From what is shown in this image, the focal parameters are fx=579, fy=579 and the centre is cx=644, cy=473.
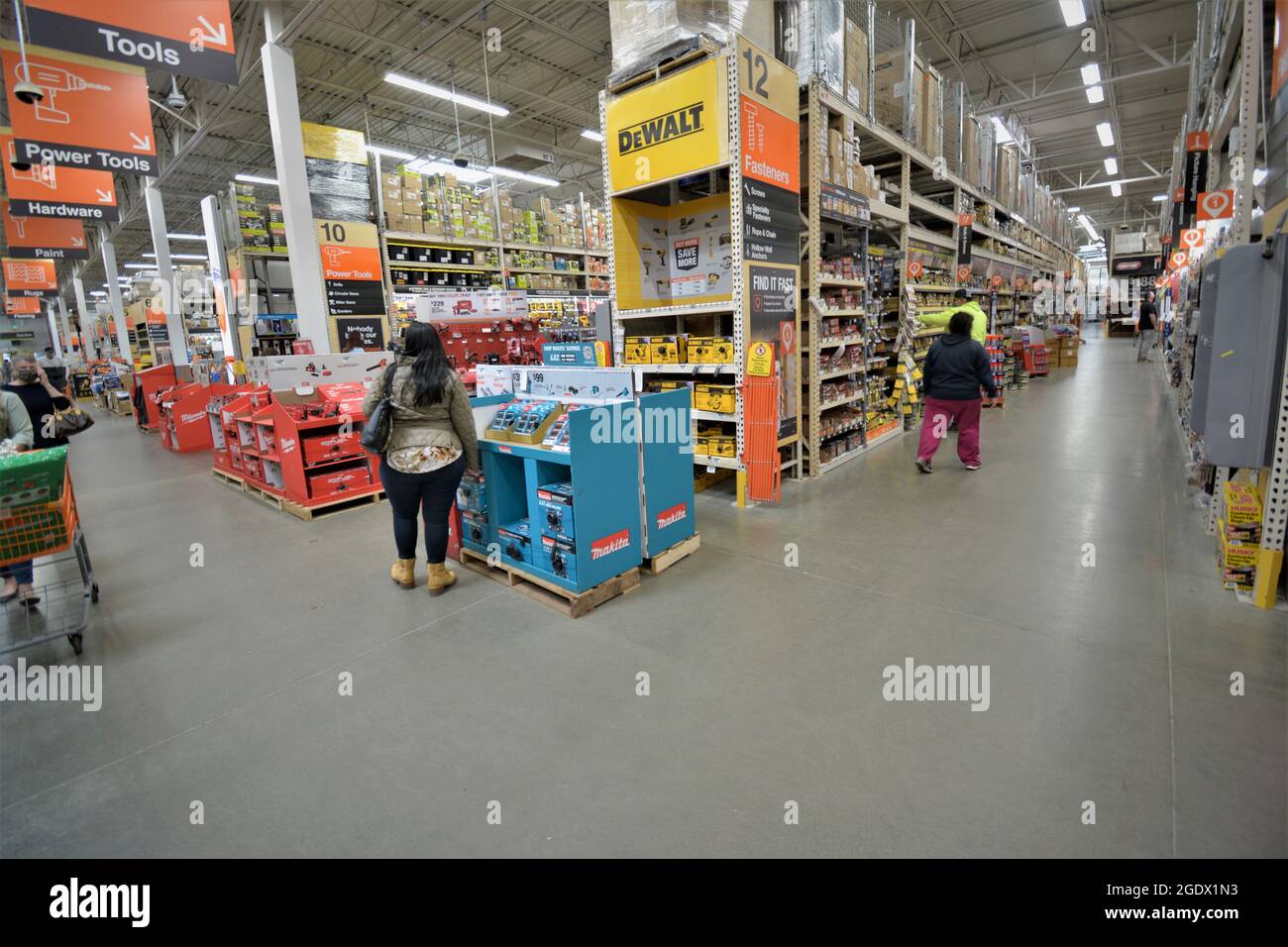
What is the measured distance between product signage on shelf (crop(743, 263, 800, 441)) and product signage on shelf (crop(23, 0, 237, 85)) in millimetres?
4751

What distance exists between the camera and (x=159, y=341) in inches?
647

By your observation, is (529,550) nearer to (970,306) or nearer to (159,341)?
(970,306)

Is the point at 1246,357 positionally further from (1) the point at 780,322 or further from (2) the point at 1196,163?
(2) the point at 1196,163

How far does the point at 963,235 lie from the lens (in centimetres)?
962

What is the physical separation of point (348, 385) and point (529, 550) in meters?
3.85

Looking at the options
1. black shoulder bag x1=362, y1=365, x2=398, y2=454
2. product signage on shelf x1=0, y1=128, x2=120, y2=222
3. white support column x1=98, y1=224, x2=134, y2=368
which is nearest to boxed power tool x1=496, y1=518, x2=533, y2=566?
black shoulder bag x1=362, y1=365, x2=398, y2=454

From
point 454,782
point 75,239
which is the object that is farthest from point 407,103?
point 454,782

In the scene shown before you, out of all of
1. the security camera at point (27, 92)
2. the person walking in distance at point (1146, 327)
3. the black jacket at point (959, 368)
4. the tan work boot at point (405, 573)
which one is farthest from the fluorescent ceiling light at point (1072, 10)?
the security camera at point (27, 92)

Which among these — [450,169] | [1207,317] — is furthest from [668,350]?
[450,169]

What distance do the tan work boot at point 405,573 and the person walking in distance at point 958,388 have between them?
5069mm

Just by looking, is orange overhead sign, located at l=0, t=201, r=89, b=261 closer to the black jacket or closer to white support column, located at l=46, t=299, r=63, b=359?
the black jacket

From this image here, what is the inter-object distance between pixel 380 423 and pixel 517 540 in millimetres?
1102

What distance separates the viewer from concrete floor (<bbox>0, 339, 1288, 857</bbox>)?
1.87 metres

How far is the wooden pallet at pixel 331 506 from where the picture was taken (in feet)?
18.6
